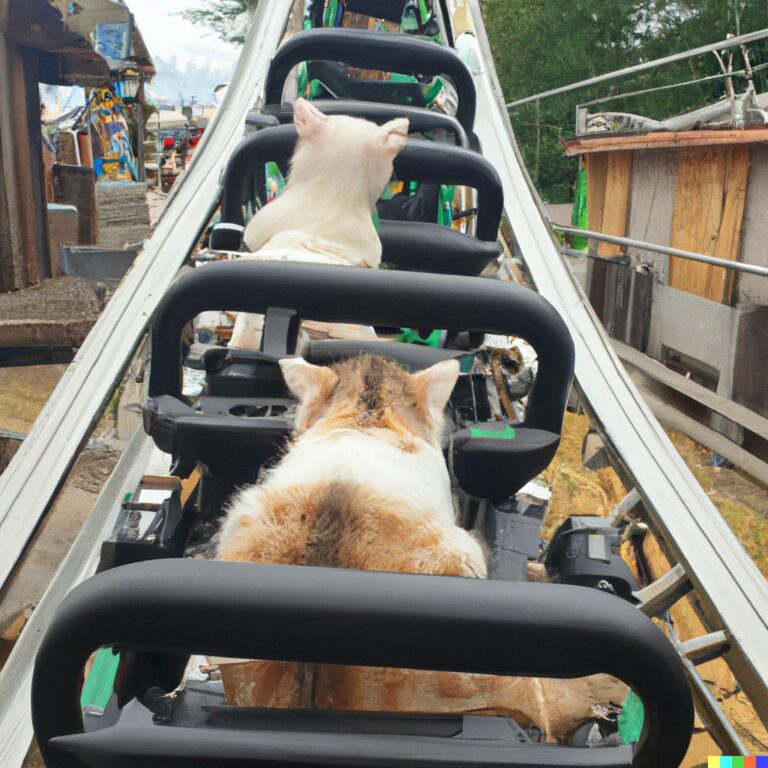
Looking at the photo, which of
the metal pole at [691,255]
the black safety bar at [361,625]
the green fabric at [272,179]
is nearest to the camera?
the black safety bar at [361,625]

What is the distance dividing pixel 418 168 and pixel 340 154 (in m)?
0.20

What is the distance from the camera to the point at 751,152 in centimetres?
636

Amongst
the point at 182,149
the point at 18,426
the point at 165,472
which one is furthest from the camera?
the point at 182,149

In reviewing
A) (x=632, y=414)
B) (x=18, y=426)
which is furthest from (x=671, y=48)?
(x=632, y=414)

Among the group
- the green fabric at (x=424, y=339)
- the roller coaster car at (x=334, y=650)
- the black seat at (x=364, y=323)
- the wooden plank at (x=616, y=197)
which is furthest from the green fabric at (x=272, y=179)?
the wooden plank at (x=616, y=197)

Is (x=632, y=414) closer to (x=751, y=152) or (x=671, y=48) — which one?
(x=751, y=152)

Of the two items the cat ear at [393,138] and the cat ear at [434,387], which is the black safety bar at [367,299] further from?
the cat ear at [393,138]

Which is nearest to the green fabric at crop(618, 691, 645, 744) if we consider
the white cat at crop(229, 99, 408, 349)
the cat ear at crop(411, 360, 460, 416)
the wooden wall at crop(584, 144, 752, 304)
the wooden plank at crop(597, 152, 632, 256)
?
the cat ear at crop(411, 360, 460, 416)

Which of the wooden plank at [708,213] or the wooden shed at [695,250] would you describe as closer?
the wooden shed at [695,250]

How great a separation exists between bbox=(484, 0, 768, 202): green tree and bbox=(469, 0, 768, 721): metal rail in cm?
1320

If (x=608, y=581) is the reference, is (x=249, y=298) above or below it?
above

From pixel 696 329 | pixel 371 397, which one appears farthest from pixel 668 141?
pixel 371 397

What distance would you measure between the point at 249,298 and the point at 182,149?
20.7m

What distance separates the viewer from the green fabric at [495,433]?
3.82ft
